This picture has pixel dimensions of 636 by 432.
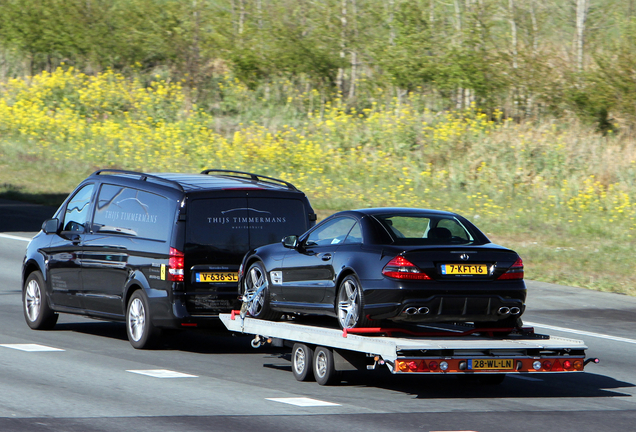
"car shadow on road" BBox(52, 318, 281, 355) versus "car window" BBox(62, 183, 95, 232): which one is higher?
"car window" BBox(62, 183, 95, 232)

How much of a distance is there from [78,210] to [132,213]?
1321 mm

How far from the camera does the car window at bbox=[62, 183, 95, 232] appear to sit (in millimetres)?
12164

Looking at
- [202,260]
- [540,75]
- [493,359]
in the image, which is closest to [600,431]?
[493,359]

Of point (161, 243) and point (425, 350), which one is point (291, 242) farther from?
point (425, 350)

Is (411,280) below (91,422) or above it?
above

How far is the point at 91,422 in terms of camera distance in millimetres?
7398

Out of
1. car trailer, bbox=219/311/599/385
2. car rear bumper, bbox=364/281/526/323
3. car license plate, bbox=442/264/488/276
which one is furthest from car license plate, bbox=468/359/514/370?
car license plate, bbox=442/264/488/276

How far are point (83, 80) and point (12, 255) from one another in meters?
19.9

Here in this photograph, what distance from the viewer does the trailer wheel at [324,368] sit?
9112 millimetres

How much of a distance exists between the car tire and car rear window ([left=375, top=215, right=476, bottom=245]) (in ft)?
5.27

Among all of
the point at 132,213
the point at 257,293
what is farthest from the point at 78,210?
the point at 257,293

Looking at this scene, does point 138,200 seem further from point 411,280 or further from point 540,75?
point 540,75

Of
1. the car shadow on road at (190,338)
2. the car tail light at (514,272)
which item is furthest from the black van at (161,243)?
the car tail light at (514,272)

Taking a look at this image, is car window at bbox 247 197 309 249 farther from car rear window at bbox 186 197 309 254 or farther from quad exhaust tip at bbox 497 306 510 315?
quad exhaust tip at bbox 497 306 510 315
